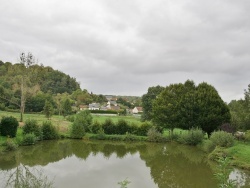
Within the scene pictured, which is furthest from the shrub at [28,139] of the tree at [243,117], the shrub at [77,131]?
the tree at [243,117]

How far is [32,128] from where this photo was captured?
1146 inches

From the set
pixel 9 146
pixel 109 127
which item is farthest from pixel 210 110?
pixel 9 146

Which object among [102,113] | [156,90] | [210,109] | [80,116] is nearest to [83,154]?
[80,116]

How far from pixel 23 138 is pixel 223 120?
22.5 meters

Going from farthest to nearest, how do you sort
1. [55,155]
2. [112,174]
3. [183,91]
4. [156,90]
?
[156,90] → [183,91] → [55,155] → [112,174]

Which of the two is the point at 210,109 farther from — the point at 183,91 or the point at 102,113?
the point at 102,113

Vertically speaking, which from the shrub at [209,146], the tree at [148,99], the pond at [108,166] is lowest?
the pond at [108,166]

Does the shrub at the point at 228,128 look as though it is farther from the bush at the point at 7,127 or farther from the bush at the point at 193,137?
the bush at the point at 7,127

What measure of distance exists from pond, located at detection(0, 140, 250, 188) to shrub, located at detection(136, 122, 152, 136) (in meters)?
5.51

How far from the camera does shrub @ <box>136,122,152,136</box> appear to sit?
35.7 metres

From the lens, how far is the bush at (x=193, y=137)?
30.6m

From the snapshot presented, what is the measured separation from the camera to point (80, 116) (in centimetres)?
3556

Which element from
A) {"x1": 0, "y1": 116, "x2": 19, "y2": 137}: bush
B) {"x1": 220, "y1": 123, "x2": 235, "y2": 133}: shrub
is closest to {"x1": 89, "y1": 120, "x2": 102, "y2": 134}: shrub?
{"x1": 0, "y1": 116, "x2": 19, "y2": 137}: bush

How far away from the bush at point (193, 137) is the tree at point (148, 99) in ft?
Result: 60.9
